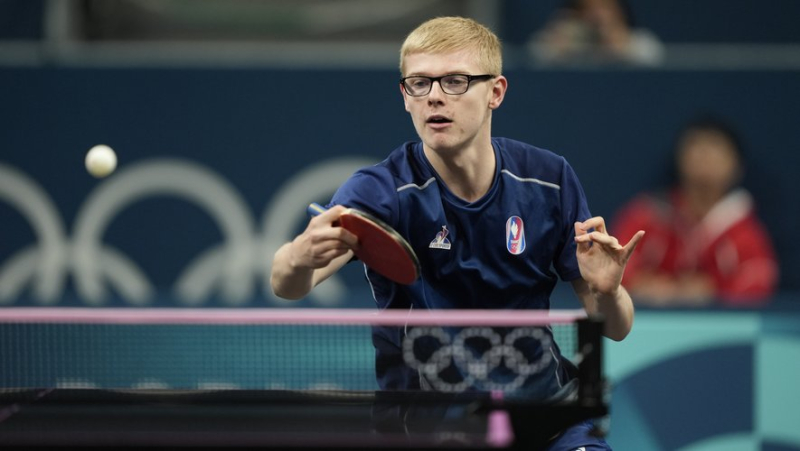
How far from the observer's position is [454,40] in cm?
332

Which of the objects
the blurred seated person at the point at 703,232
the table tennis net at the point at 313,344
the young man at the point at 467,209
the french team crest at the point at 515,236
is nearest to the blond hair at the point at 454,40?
the young man at the point at 467,209

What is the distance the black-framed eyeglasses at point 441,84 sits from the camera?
3.29 metres

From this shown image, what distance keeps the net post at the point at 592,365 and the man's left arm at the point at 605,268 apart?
42 centimetres

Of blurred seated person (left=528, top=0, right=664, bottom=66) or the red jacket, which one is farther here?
blurred seated person (left=528, top=0, right=664, bottom=66)

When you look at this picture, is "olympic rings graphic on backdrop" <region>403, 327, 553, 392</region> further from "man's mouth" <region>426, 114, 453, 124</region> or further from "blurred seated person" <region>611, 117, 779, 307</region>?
"blurred seated person" <region>611, 117, 779, 307</region>

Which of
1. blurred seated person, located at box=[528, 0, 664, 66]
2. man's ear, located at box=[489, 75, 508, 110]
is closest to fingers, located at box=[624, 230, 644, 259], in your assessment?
man's ear, located at box=[489, 75, 508, 110]

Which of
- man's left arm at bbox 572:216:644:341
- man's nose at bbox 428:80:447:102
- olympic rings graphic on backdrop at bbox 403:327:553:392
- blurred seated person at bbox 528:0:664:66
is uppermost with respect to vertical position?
blurred seated person at bbox 528:0:664:66

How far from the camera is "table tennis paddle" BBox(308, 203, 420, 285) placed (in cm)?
288

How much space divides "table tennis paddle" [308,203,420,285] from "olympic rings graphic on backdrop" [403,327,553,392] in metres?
0.27

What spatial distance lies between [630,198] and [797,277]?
1.09 metres

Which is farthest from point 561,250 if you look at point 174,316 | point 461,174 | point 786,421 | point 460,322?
point 786,421

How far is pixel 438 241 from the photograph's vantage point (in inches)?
134

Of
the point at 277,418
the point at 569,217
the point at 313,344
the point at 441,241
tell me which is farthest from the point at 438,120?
the point at 277,418

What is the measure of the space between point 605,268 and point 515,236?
32 cm
